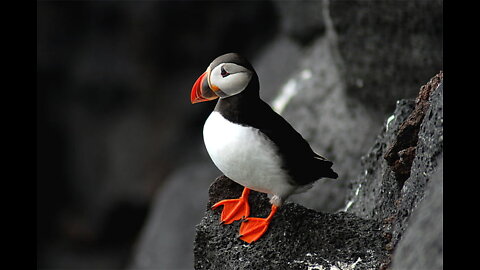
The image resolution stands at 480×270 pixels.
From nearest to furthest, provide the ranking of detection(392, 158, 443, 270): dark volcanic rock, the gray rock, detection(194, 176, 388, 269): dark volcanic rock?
detection(392, 158, 443, 270): dark volcanic rock → detection(194, 176, 388, 269): dark volcanic rock → the gray rock

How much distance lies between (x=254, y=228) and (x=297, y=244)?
153mm

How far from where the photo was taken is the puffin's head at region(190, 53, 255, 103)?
253cm

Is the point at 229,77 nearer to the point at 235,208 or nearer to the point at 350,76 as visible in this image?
the point at 235,208

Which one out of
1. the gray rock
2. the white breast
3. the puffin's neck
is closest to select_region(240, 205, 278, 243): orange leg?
the white breast

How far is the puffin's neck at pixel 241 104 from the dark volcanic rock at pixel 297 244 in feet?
1.22

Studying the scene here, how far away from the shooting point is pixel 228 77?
2523 millimetres

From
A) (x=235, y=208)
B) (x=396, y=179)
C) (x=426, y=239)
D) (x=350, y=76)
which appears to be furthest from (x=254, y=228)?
(x=350, y=76)

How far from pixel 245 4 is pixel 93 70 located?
1.48 metres

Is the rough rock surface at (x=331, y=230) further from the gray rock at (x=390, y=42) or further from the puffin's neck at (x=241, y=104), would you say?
the gray rock at (x=390, y=42)

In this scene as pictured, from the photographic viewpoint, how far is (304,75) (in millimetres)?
5691

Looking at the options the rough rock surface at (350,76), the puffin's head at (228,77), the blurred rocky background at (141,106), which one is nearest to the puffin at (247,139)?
the puffin's head at (228,77)

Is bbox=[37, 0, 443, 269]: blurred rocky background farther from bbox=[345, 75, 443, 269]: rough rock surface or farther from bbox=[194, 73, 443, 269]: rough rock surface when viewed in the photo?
bbox=[194, 73, 443, 269]: rough rock surface

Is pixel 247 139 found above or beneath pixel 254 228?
above

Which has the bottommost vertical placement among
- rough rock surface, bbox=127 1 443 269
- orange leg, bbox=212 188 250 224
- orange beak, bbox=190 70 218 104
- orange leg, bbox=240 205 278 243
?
orange leg, bbox=240 205 278 243
